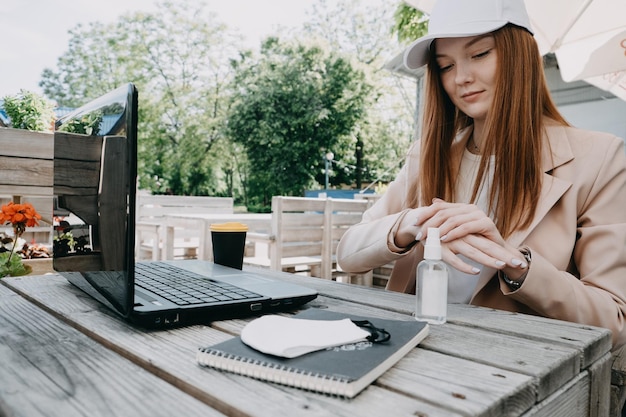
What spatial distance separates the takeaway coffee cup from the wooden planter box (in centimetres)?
192

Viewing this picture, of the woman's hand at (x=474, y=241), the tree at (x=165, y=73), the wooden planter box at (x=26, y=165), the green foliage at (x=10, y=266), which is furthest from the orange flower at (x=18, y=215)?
the tree at (x=165, y=73)

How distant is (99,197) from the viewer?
80cm

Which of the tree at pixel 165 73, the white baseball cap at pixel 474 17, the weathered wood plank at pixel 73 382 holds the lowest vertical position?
the weathered wood plank at pixel 73 382

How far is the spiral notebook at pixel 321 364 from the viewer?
462 millimetres

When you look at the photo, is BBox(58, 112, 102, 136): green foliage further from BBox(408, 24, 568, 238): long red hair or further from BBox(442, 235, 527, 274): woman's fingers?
BBox(408, 24, 568, 238): long red hair

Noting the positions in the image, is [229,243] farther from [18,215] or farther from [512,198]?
[18,215]

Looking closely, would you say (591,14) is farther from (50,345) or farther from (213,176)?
(213,176)

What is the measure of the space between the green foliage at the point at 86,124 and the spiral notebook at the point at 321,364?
1.61 ft

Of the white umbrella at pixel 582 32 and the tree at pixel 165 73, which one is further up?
the tree at pixel 165 73

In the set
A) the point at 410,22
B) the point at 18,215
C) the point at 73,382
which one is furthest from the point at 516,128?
the point at 410,22

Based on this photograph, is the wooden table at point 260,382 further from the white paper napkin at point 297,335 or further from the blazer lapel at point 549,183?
the blazer lapel at point 549,183

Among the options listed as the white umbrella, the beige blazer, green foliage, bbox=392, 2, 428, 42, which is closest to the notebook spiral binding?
the beige blazer

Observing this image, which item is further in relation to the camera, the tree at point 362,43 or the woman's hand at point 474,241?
the tree at point 362,43

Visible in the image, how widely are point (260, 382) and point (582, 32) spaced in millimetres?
3369
